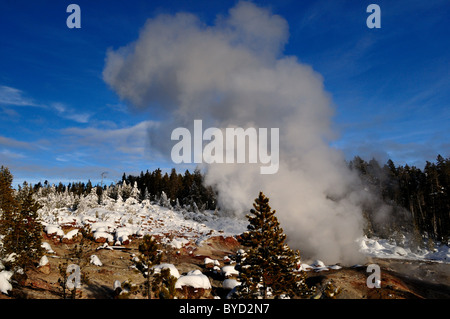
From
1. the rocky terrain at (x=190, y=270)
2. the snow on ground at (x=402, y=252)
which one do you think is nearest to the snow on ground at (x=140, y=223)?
the rocky terrain at (x=190, y=270)

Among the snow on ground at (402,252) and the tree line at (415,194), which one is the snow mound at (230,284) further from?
the tree line at (415,194)

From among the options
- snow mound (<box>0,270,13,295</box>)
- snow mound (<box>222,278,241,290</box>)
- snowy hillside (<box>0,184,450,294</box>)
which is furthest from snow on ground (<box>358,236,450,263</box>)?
snow mound (<box>0,270,13,295</box>)

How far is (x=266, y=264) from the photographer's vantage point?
20859 mm

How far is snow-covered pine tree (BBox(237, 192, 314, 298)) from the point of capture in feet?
68.2

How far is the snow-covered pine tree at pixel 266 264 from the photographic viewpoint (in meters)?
20.8

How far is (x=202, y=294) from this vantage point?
78.4 feet

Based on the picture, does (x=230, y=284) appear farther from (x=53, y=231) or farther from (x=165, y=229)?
(x=165, y=229)

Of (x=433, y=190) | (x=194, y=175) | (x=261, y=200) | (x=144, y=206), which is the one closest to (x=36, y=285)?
(x=261, y=200)

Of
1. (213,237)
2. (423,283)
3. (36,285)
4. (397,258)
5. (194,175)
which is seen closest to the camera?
(36,285)

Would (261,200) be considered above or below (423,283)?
above

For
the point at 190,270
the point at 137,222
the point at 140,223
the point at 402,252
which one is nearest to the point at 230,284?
the point at 190,270

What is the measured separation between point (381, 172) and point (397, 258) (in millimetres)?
52516

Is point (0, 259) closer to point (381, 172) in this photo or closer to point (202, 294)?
point (202, 294)
